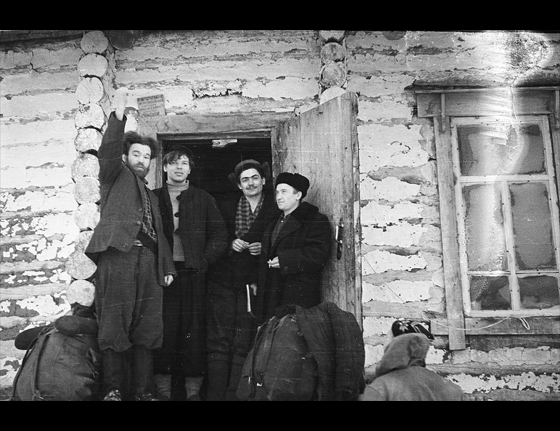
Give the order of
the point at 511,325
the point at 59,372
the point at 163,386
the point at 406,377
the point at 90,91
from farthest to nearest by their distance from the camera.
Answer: the point at 90,91
the point at 511,325
the point at 163,386
the point at 59,372
the point at 406,377

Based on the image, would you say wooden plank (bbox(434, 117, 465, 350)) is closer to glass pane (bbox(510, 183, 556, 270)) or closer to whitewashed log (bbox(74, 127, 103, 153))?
glass pane (bbox(510, 183, 556, 270))

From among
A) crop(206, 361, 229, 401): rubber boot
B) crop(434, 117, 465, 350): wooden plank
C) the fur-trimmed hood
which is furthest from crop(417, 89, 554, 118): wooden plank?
crop(206, 361, 229, 401): rubber boot

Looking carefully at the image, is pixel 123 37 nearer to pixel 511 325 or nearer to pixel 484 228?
pixel 484 228

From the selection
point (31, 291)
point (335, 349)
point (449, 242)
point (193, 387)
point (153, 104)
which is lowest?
point (193, 387)

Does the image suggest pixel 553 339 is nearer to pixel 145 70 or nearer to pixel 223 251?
pixel 223 251

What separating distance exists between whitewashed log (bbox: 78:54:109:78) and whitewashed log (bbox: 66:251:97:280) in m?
1.19

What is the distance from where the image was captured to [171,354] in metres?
4.33

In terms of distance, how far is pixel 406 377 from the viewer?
4105 millimetres

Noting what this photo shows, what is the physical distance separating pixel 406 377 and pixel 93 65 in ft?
9.26

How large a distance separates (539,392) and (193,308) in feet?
7.22

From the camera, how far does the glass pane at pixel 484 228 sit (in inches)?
177

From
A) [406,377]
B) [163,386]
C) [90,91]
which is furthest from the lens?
[90,91]

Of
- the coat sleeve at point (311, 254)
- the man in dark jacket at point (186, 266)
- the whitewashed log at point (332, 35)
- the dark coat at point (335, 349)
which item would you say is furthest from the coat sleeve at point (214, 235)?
the whitewashed log at point (332, 35)

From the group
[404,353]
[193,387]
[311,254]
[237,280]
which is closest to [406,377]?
[404,353]
